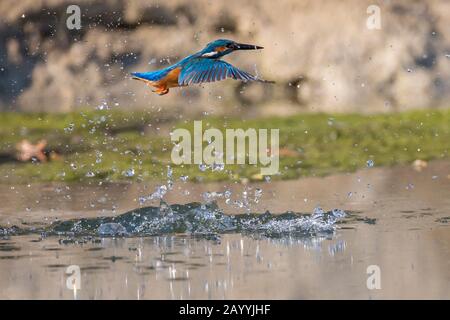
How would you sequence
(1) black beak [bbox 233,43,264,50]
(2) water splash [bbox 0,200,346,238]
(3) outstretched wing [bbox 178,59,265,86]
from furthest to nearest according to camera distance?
(1) black beak [bbox 233,43,264,50] → (3) outstretched wing [bbox 178,59,265,86] → (2) water splash [bbox 0,200,346,238]

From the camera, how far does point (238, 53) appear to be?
10500 millimetres

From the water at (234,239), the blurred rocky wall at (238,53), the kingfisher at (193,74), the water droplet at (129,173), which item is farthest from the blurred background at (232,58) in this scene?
the kingfisher at (193,74)

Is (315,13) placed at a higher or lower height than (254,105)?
higher

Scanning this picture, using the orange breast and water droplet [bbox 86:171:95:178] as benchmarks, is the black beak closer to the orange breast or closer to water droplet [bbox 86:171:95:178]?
the orange breast

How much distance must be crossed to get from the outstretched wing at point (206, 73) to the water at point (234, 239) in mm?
681

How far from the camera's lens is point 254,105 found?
33.9 ft

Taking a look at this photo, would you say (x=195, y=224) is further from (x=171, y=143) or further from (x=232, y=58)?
(x=232, y=58)

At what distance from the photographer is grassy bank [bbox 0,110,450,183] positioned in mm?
8344

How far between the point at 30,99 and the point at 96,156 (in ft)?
6.33

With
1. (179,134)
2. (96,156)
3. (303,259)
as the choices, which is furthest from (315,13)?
(303,259)

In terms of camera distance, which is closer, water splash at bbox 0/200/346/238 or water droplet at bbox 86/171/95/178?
water splash at bbox 0/200/346/238

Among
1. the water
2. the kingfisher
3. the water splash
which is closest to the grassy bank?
the water

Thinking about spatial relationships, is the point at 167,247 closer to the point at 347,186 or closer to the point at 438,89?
the point at 347,186

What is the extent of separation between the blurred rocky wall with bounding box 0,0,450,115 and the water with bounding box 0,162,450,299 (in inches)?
90.5
